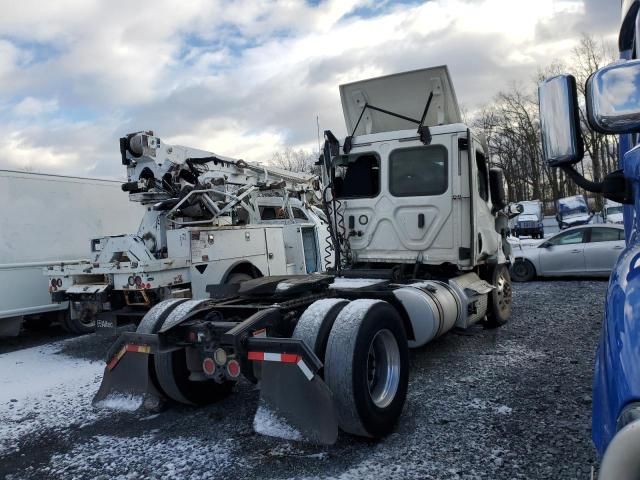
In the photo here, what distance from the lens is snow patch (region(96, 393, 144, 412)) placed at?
399 centimetres

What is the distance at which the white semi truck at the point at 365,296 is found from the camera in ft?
11.5

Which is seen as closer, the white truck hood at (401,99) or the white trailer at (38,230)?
the white truck hood at (401,99)

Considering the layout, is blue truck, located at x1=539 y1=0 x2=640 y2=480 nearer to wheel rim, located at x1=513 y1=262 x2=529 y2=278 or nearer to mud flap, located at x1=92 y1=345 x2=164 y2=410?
mud flap, located at x1=92 y1=345 x2=164 y2=410

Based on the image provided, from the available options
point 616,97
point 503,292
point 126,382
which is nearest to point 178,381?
point 126,382

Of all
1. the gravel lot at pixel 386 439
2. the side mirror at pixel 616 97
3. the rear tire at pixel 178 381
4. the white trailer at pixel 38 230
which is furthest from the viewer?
the white trailer at pixel 38 230

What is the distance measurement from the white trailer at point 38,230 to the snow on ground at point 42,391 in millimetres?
927

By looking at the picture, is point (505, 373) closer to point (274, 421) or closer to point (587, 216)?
point (274, 421)

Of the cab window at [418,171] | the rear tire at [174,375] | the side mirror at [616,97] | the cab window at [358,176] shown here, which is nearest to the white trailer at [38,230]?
the rear tire at [174,375]

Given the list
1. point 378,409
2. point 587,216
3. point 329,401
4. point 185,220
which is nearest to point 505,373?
point 378,409

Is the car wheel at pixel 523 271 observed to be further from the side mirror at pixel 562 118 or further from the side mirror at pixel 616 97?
the side mirror at pixel 616 97

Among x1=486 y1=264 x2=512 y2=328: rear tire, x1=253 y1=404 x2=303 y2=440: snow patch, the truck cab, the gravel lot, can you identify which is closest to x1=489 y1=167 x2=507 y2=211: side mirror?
the truck cab

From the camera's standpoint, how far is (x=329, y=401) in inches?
128

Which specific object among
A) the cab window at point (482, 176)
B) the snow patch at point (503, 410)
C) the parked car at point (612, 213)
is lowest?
the snow patch at point (503, 410)

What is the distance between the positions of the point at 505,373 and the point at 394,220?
222 centimetres
